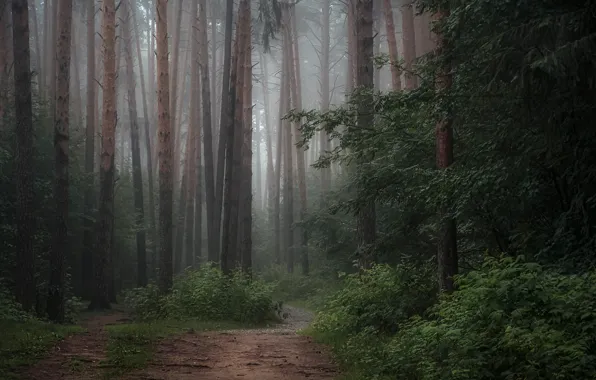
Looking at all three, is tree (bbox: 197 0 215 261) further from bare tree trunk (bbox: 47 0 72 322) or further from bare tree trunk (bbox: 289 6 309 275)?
bare tree trunk (bbox: 47 0 72 322)

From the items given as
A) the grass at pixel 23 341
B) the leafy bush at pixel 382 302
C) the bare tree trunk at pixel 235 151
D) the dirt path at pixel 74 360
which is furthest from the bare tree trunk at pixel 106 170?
the leafy bush at pixel 382 302

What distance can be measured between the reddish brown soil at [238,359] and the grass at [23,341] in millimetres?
1666

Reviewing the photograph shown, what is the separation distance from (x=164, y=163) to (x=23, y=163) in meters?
5.34

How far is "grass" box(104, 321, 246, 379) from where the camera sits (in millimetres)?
8531

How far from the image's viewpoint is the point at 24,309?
14.0m

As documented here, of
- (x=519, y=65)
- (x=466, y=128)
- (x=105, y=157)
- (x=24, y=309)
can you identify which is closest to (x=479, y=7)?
(x=519, y=65)

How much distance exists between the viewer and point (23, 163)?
14.5 meters

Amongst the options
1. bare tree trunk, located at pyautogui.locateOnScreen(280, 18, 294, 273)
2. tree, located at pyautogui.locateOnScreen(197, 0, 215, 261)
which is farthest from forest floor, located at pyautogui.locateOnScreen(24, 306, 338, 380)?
bare tree trunk, located at pyautogui.locateOnScreen(280, 18, 294, 273)

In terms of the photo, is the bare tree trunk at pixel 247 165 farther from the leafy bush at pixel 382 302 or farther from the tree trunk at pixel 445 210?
the tree trunk at pixel 445 210

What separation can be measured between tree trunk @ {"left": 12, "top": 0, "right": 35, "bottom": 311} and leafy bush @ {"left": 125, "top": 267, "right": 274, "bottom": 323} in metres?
3.76

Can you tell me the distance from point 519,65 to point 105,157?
16225 mm

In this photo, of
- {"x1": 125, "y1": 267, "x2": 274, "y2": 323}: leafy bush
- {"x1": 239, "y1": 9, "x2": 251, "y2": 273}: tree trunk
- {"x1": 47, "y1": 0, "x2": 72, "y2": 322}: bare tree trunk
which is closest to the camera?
{"x1": 47, "y1": 0, "x2": 72, "y2": 322}: bare tree trunk

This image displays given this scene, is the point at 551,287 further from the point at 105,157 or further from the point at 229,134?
the point at 105,157

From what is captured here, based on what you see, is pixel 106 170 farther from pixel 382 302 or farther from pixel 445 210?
pixel 445 210
